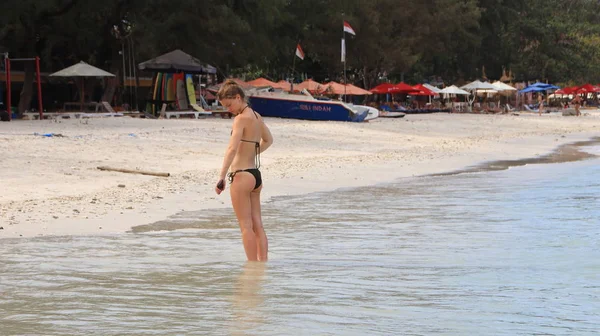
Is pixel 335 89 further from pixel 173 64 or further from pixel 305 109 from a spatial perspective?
pixel 173 64

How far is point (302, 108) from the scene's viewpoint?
40469 millimetres

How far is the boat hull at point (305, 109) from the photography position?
39969mm

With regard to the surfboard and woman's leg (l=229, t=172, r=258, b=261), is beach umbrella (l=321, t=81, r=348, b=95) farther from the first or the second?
woman's leg (l=229, t=172, r=258, b=261)

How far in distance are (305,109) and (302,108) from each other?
135 mm

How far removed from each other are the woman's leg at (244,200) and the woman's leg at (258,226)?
5 cm

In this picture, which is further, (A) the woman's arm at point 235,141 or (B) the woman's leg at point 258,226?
(B) the woman's leg at point 258,226

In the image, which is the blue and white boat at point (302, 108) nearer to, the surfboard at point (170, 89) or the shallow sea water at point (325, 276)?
the surfboard at point (170, 89)

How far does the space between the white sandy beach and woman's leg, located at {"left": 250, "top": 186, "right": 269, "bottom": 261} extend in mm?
3112

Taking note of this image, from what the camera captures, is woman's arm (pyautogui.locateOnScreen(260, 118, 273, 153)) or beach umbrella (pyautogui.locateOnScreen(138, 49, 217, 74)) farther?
beach umbrella (pyautogui.locateOnScreen(138, 49, 217, 74))

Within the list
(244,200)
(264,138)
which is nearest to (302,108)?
(264,138)

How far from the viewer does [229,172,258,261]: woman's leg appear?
29.1ft

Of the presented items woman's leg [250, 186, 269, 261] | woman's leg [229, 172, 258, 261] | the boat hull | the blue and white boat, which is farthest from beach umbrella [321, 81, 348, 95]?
woman's leg [229, 172, 258, 261]

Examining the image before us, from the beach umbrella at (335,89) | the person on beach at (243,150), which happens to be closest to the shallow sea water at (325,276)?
the person on beach at (243,150)

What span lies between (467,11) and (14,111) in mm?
33290
